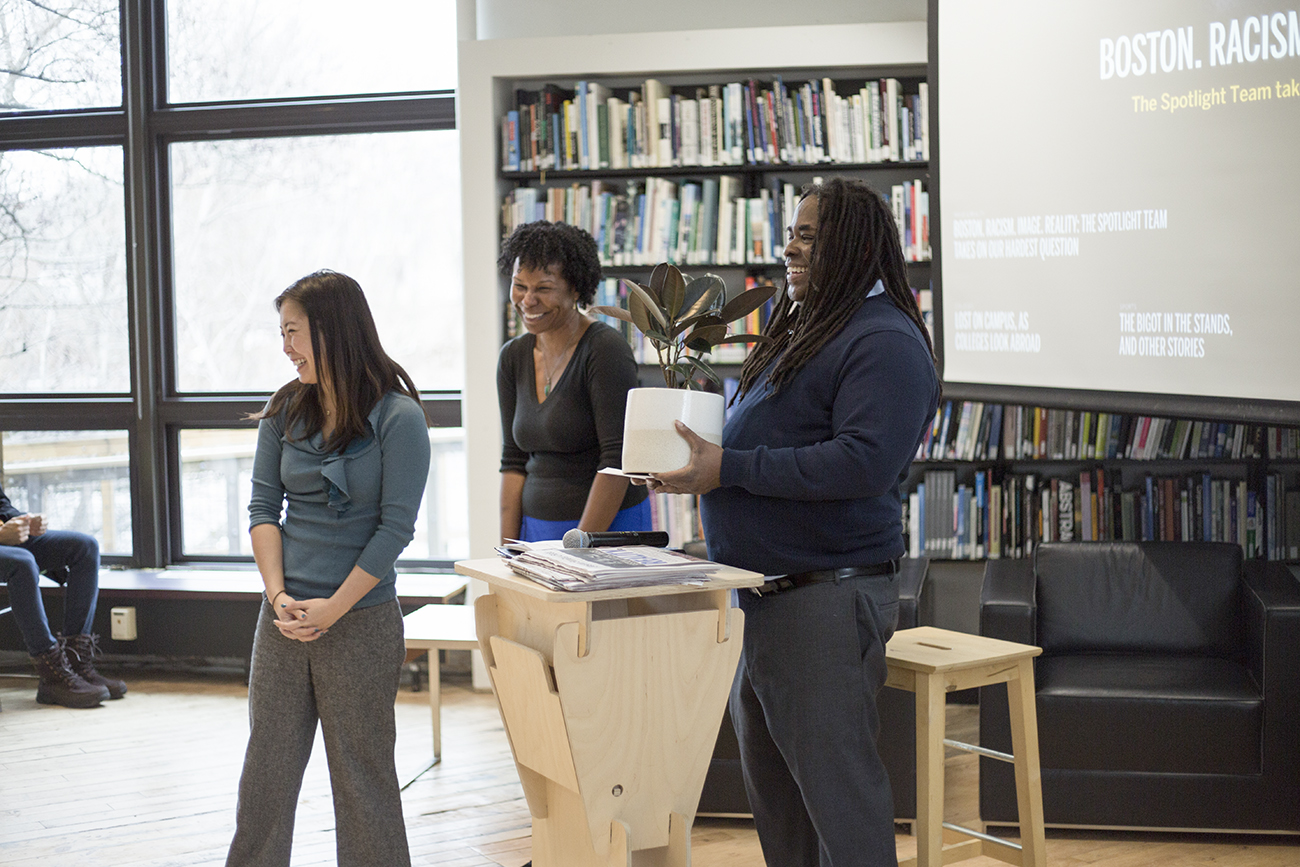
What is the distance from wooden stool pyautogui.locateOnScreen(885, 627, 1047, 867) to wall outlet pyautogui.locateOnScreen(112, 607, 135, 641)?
338 centimetres

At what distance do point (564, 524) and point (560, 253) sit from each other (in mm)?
626

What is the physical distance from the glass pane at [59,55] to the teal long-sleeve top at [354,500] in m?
3.42

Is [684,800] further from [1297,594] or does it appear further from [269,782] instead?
[1297,594]

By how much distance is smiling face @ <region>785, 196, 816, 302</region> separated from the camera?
1807mm

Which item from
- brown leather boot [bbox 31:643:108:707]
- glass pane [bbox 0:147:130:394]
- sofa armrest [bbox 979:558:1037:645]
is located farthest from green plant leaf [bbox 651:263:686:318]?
glass pane [bbox 0:147:130:394]

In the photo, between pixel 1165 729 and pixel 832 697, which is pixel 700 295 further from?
pixel 1165 729

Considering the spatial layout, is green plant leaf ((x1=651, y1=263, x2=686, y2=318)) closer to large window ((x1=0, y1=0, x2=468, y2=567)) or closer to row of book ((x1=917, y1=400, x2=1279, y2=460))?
row of book ((x1=917, y1=400, x2=1279, y2=460))

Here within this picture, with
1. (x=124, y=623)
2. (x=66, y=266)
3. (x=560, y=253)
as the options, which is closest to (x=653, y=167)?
(x=560, y=253)

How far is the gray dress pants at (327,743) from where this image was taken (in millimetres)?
2029

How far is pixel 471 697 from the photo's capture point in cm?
419

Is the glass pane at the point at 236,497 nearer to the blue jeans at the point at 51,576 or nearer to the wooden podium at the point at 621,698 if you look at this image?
the blue jeans at the point at 51,576

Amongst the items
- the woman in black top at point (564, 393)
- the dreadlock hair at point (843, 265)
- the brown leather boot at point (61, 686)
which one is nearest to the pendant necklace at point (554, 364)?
the woman in black top at point (564, 393)

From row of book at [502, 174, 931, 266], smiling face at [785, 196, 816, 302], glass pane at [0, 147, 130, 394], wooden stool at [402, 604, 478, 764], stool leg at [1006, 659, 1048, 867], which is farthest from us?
glass pane at [0, 147, 130, 394]

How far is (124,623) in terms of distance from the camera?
4457 mm
